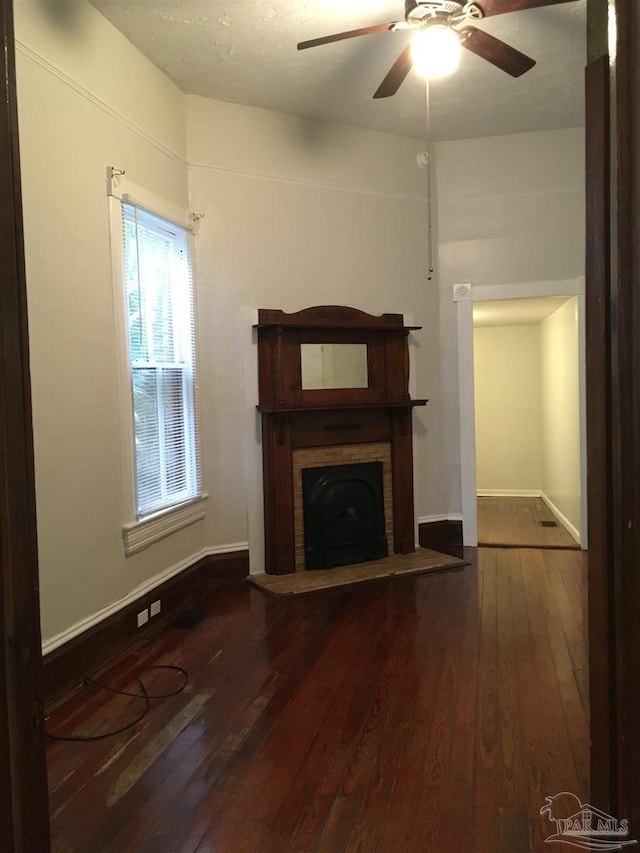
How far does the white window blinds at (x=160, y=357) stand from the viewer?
3414 mm

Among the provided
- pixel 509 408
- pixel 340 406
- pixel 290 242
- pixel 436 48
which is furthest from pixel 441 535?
pixel 436 48

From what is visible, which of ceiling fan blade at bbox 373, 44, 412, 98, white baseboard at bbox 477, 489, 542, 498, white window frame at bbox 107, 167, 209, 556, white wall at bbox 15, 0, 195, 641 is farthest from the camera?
white baseboard at bbox 477, 489, 542, 498

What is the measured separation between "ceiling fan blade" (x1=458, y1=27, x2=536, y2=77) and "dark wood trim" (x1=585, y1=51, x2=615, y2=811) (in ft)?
7.68

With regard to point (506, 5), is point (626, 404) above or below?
below

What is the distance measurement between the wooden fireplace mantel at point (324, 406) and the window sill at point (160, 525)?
1.77 ft

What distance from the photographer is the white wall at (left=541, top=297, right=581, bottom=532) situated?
5.16 m

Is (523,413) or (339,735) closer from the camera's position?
(339,735)

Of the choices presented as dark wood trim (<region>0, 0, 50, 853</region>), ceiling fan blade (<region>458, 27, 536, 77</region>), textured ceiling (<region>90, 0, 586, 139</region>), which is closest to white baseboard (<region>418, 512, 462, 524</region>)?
textured ceiling (<region>90, 0, 586, 139</region>)

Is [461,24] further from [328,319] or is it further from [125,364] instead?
[125,364]

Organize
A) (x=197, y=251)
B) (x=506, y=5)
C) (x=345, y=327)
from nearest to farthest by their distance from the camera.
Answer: (x=506, y=5)
(x=197, y=251)
(x=345, y=327)

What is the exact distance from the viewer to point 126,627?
3.22 meters

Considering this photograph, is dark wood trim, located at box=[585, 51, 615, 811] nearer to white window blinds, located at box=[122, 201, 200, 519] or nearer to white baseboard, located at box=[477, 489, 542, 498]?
white window blinds, located at box=[122, 201, 200, 519]

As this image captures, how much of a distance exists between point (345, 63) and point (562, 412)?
361 cm

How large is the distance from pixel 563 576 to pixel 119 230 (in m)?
3.56
